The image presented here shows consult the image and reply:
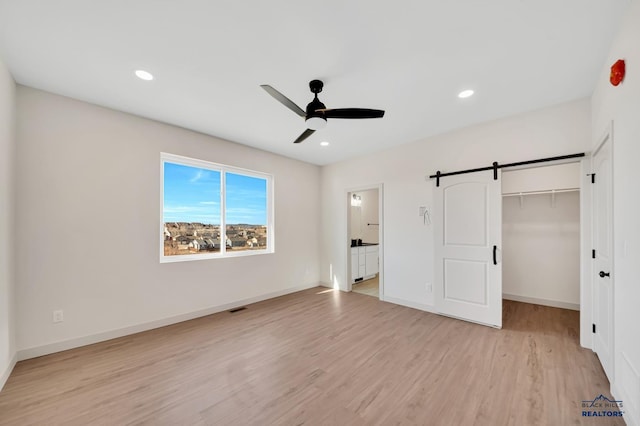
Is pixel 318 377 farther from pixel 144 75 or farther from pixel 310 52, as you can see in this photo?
pixel 144 75

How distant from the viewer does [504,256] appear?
4617 mm

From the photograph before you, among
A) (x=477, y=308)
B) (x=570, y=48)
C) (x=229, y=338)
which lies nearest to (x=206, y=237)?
(x=229, y=338)

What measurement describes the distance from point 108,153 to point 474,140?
487 centimetres

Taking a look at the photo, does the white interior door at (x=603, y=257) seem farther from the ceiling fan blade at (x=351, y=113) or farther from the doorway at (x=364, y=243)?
the doorway at (x=364, y=243)

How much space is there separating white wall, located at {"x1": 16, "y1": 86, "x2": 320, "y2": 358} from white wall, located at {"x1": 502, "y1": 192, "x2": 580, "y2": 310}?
5145 mm

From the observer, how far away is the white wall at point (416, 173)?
303cm

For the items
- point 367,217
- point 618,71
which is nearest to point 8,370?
point 618,71

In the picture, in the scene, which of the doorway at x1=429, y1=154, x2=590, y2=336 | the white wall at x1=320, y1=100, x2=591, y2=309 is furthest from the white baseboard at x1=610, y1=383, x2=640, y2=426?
the white wall at x1=320, y1=100, x2=591, y2=309

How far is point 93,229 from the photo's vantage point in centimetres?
295

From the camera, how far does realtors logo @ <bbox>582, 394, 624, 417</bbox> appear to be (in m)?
1.80

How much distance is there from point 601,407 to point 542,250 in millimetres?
3103

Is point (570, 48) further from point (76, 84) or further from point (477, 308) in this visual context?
point (76, 84)

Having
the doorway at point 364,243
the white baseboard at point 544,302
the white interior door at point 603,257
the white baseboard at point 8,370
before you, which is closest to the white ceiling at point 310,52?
the white interior door at point 603,257

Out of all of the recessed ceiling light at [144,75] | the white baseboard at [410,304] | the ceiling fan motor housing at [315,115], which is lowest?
the white baseboard at [410,304]
